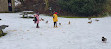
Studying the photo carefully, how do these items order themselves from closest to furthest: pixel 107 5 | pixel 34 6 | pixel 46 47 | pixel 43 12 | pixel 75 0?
pixel 46 47 < pixel 75 0 < pixel 107 5 < pixel 43 12 < pixel 34 6

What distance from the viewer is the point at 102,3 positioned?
22.2 meters

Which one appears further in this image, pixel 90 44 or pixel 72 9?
pixel 72 9

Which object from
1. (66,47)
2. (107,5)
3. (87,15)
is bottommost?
(66,47)

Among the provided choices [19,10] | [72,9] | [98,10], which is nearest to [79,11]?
[72,9]

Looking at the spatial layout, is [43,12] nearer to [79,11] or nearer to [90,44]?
[79,11]

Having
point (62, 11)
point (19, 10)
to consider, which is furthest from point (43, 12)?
point (19, 10)

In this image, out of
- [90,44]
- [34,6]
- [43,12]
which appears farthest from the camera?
[34,6]

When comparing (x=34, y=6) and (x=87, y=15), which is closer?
(x=87, y=15)

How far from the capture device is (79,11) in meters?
22.0

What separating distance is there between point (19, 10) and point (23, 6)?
5.05 ft

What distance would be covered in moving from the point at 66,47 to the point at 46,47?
1021 mm

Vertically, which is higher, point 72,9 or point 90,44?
point 72,9

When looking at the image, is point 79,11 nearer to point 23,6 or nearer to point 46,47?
point 23,6

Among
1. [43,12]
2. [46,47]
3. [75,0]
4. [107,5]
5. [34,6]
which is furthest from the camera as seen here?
[34,6]
